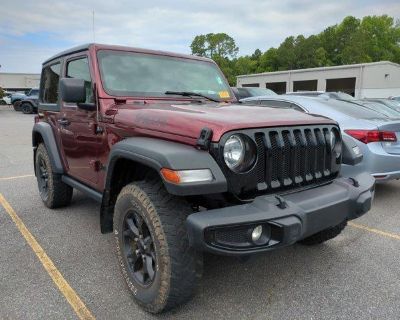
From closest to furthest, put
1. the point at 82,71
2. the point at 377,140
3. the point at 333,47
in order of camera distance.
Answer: the point at 82,71 < the point at 377,140 < the point at 333,47

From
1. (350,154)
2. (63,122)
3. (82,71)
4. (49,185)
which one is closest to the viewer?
(350,154)

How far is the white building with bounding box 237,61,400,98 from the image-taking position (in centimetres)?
3778

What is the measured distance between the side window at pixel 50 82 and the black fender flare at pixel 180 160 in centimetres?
245

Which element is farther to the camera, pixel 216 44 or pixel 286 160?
pixel 216 44

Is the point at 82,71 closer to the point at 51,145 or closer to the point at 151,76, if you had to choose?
the point at 151,76

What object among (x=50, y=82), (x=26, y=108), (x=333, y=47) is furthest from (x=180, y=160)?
(x=333, y=47)

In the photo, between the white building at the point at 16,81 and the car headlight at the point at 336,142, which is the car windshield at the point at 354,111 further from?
the white building at the point at 16,81

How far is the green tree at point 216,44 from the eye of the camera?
99.1m

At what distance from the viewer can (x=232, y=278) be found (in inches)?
125

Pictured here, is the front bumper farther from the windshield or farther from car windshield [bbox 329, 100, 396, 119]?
car windshield [bbox 329, 100, 396, 119]

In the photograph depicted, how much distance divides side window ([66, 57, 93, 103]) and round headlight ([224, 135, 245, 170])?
5.56 ft

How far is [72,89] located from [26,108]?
25.7m

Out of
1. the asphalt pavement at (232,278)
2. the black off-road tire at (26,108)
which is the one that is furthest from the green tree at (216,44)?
the asphalt pavement at (232,278)

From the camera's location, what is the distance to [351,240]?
13.1 ft
